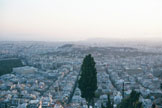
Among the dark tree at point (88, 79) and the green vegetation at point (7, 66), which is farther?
the green vegetation at point (7, 66)

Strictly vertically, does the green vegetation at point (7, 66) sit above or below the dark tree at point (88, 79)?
below

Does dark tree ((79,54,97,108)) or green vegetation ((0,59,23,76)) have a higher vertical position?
dark tree ((79,54,97,108))

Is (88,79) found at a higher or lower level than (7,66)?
higher

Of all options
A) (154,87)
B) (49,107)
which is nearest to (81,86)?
(49,107)

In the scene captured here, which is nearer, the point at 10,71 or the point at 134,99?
the point at 134,99

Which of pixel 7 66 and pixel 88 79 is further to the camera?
pixel 7 66

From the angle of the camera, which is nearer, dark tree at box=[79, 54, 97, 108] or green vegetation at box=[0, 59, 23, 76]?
dark tree at box=[79, 54, 97, 108]

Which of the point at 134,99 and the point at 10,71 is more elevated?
→ the point at 134,99

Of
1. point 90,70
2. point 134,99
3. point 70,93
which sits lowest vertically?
point 70,93

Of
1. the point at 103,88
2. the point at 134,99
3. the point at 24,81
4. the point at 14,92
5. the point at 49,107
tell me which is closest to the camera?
the point at 134,99

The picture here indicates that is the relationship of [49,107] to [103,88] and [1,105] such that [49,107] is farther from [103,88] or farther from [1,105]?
[103,88]

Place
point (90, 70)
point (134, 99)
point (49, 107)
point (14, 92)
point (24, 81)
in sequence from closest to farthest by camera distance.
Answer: point (134, 99)
point (90, 70)
point (49, 107)
point (14, 92)
point (24, 81)
